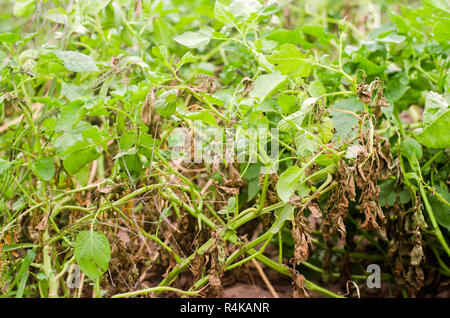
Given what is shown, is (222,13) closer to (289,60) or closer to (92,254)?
(289,60)

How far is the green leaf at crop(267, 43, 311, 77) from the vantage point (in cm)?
79

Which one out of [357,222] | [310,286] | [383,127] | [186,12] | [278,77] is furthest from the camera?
[186,12]

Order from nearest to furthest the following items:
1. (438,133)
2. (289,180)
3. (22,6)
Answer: (289,180)
(438,133)
(22,6)

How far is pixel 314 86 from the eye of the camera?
3.03ft

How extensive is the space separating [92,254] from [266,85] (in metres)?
0.47

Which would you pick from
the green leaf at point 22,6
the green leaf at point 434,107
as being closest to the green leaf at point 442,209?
the green leaf at point 434,107

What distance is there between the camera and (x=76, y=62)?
93 centimetres

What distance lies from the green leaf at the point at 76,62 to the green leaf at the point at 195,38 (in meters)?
0.19

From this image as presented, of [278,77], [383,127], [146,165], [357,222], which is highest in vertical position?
[278,77]

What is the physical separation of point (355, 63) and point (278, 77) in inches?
17.1

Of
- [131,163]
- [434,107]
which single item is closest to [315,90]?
[434,107]

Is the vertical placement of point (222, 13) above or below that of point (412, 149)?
above

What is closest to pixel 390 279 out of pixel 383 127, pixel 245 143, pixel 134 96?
pixel 383 127

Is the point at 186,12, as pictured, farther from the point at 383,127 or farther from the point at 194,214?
the point at 194,214
